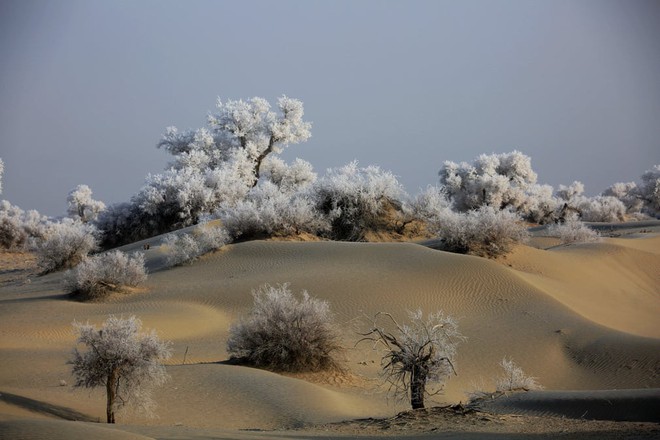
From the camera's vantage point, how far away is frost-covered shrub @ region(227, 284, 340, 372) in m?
14.8

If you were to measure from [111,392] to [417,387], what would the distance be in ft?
14.3

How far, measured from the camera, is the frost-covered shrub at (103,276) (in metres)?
21.4

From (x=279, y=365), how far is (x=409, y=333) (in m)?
3.68

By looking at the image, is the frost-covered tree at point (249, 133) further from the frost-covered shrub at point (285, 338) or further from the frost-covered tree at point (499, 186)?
the frost-covered shrub at point (285, 338)

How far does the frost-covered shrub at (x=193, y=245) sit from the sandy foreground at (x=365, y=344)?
0.48 meters

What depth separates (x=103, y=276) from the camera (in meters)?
21.9

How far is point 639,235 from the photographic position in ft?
120

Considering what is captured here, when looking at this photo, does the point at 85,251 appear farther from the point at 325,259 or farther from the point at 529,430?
the point at 529,430

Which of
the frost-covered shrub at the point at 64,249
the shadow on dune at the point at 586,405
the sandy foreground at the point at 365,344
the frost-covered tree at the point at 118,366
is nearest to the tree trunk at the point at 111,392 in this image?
the frost-covered tree at the point at 118,366

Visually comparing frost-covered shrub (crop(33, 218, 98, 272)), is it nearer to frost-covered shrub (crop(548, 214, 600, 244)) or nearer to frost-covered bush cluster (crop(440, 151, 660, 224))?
frost-covered shrub (crop(548, 214, 600, 244))

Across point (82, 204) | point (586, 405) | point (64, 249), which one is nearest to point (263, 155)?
point (64, 249)

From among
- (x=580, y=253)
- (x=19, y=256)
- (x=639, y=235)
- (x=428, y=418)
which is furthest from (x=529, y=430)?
(x=19, y=256)

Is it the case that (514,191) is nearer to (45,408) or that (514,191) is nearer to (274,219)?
(274,219)

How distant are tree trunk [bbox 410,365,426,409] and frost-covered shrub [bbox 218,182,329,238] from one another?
18095mm
